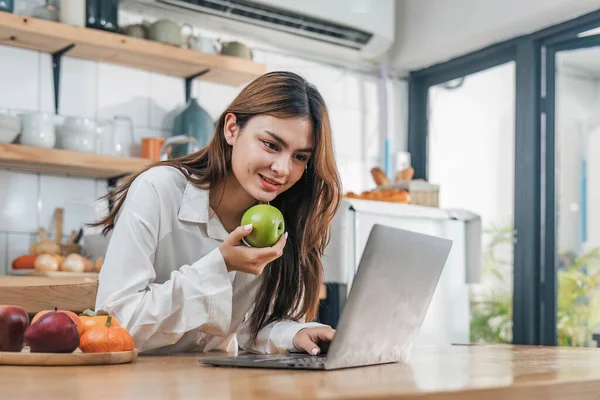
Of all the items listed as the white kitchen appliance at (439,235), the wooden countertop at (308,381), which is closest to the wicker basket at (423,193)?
the white kitchen appliance at (439,235)

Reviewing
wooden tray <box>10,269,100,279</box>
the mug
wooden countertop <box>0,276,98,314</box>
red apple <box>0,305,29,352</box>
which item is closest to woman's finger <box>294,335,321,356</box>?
red apple <box>0,305,29,352</box>

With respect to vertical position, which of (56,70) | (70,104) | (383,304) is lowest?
(383,304)

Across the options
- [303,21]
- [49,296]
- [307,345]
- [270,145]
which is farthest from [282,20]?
[307,345]

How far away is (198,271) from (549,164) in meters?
2.62

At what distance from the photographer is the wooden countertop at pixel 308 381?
2.53 ft

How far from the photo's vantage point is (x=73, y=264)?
2.88 metres

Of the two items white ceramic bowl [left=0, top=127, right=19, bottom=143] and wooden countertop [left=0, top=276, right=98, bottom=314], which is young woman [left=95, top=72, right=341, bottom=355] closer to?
wooden countertop [left=0, top=276, right=98, bottom=314]

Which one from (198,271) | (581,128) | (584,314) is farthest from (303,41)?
(198,271)

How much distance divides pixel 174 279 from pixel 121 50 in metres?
2.03

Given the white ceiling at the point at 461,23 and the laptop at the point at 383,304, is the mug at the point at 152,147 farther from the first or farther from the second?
the laptop at the point at 383,304

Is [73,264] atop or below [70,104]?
below

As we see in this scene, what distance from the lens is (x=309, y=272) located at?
1.72m

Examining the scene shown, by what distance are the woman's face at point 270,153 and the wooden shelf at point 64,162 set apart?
1.51m

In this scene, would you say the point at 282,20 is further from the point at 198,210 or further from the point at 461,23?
the point at 198,210
